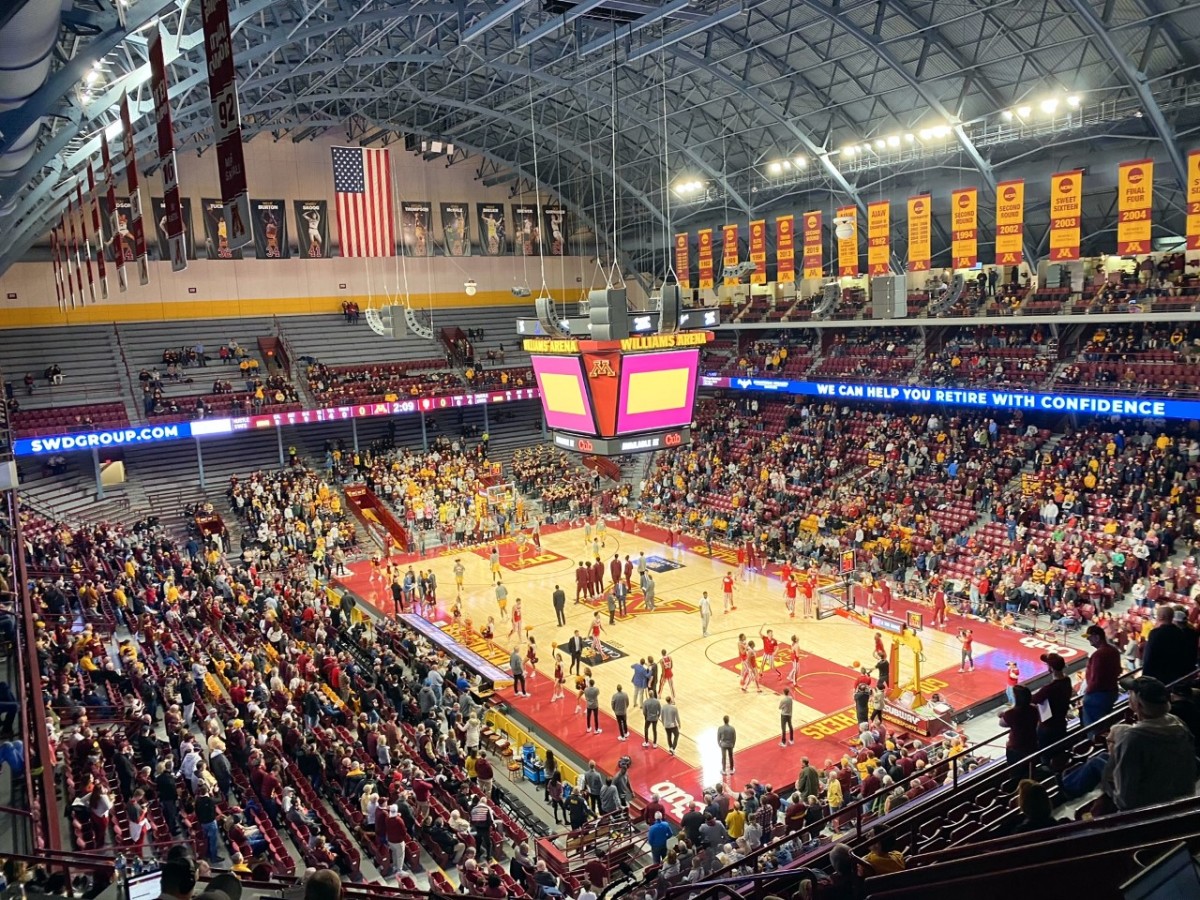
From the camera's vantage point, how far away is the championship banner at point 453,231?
4400 cm

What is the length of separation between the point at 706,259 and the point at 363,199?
531 inches

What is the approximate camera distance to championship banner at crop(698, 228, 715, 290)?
120 feet

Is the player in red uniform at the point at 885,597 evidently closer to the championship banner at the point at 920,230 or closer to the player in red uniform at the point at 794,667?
the player in red uniform at the point at 794,667

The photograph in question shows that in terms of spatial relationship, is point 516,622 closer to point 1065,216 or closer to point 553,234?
point 1065,216

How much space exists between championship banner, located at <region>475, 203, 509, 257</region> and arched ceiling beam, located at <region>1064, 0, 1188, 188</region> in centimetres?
2828

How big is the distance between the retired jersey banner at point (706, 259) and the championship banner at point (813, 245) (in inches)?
216

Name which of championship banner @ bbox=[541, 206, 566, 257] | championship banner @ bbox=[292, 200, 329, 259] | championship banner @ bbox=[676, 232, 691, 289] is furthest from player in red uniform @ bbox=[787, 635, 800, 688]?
championship banner @ bbox=[541, 206, 566, 257]

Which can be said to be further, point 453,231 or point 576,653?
point 453,231

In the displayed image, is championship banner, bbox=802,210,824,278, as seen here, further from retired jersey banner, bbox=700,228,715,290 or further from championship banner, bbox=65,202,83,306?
championship banner, bbox=65,202,83,306

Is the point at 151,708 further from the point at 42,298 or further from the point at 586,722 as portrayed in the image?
the point at 42,298

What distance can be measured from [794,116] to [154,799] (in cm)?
3040

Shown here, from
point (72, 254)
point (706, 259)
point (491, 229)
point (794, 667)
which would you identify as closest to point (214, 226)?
point (72, 254)

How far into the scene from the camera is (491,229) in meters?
46.1

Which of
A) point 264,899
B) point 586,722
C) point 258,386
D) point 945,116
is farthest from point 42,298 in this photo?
point 264,899
